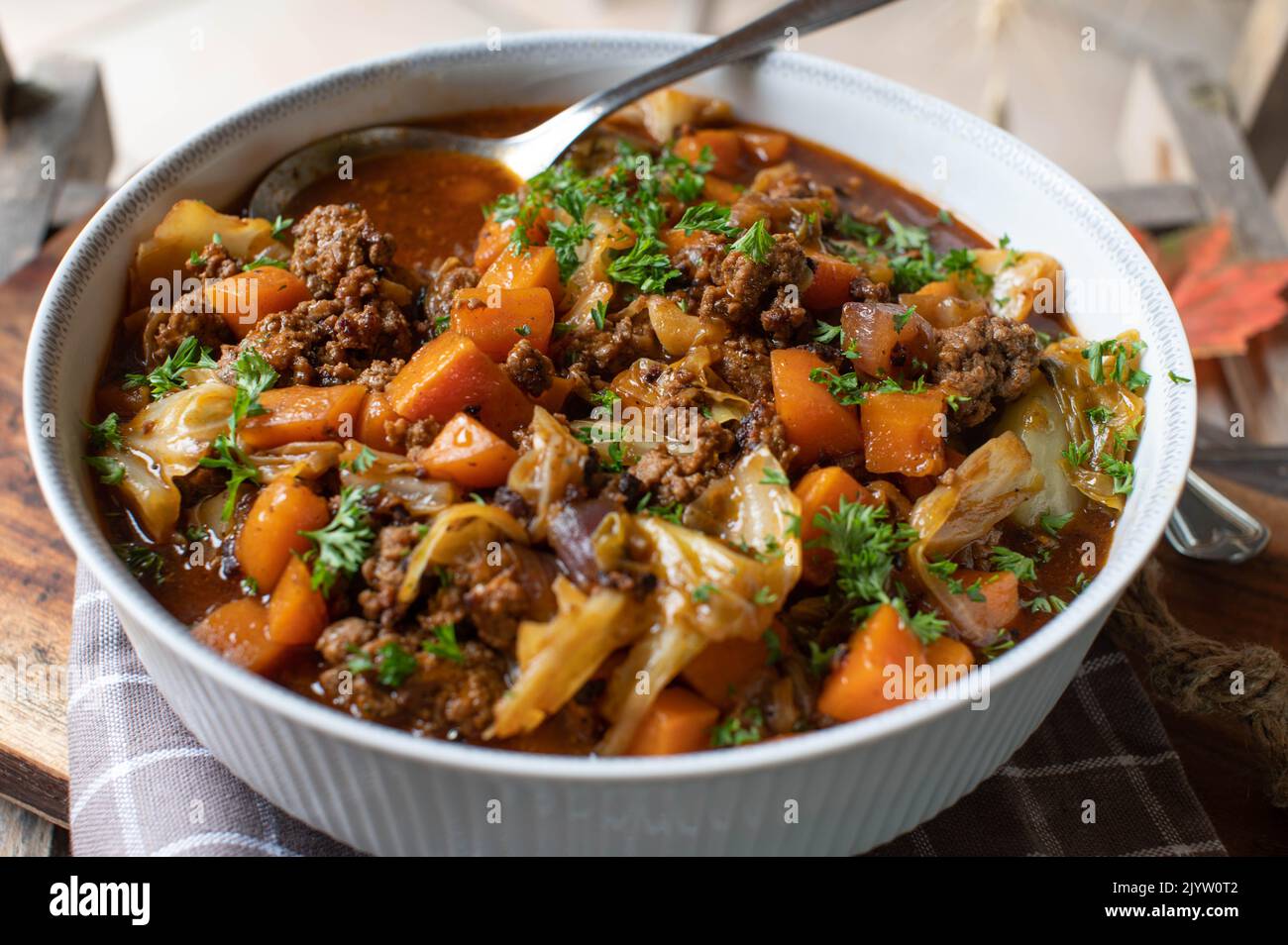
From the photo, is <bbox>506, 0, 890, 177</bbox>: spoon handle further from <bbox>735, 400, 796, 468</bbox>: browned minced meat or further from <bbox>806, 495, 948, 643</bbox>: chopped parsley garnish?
<bbox>806, 495, 948, 643</bbox>: chopped parsley garnish

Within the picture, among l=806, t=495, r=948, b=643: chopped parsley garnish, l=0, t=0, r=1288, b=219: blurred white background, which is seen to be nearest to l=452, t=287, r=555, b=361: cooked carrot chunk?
l=806, t=495, r=948, b=643: chopped parsley garnish

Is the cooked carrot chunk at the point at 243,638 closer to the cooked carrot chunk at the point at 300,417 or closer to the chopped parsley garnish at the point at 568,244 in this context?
the cooked carrot chunk at the point at 300,417

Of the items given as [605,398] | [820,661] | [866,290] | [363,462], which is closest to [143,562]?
[363,462]

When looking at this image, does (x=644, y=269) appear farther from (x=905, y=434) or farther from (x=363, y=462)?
(x=363, y=462)

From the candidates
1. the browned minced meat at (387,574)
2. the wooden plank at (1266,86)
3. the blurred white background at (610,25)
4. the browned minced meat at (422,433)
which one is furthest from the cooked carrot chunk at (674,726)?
the blurred white background at (610,25)

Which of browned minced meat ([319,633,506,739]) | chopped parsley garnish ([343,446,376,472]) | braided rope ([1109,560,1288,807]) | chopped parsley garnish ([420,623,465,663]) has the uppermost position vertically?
chopped parsley garnish ([343,446,376,472])

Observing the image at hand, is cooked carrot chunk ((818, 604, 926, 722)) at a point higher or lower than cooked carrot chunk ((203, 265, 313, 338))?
lower

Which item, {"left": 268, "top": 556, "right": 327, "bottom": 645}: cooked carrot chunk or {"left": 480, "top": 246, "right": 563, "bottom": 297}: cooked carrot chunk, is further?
{"left": 480, "top": 246, "right": 563, "bottom": 297}: cooked carrot chunk

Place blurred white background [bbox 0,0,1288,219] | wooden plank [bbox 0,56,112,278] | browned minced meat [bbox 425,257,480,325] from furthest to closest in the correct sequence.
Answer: blurred white background [bbox 0,0,1288,219]
wooden plank [bbox 0,56,112,278]
browned minced meat [bbox 425,257,480,325]
